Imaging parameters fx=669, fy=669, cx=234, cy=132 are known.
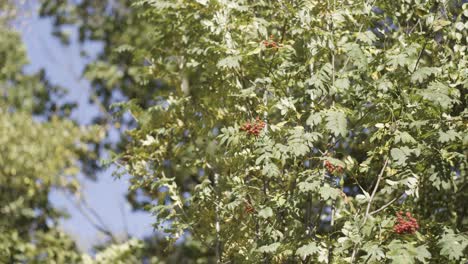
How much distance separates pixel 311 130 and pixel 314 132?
451 millimetres

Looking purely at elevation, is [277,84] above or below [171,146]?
below

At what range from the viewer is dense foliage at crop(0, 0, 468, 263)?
4.82 m

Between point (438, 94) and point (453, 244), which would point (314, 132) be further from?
point (453, 244)

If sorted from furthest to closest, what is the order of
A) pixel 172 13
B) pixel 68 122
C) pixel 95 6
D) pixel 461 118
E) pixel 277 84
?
pixel 95 6 → pixel 68 122 → pixel 172 13 → pixel 277 84 → pixel 461 118

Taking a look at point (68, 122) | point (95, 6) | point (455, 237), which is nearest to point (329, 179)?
point (455, 237)

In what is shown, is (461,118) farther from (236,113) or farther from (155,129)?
(155,129)

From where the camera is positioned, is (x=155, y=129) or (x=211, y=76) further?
(x=155, y=129)

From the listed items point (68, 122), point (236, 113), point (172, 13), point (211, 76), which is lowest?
point (236, 113)

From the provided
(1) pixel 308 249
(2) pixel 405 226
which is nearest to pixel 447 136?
(2) pixel 405 226

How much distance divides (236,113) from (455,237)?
2484mm

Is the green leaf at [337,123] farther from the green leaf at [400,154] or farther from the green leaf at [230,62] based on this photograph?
the green leaf at [230,62]

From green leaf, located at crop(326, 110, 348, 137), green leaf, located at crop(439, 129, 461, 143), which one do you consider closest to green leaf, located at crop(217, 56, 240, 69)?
green leaf, located at crop(326, 110, 348, 137)

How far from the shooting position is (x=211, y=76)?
20.9ft

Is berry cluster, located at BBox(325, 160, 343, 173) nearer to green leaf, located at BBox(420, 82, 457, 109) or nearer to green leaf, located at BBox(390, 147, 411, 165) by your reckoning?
green leaf, located at BBox(390, 147, 411, 165)
